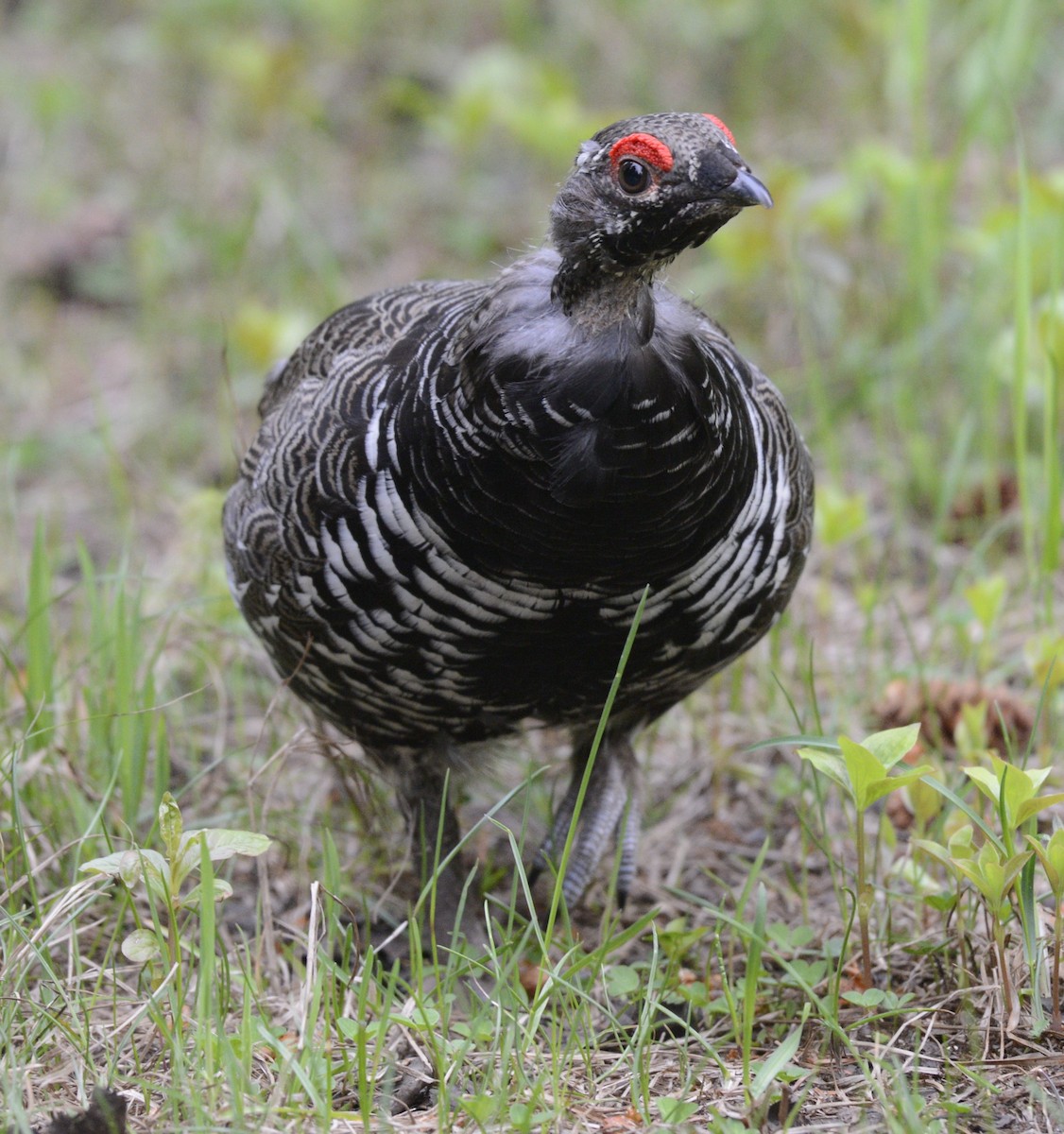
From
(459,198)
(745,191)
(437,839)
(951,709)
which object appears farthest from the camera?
(459,198)

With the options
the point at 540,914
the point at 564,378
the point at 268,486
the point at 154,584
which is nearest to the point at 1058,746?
the point at 540,914

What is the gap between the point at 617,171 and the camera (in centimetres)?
275

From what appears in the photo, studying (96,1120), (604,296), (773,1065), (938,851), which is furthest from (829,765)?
(96,1120)

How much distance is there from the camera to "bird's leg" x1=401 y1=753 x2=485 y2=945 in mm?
3691

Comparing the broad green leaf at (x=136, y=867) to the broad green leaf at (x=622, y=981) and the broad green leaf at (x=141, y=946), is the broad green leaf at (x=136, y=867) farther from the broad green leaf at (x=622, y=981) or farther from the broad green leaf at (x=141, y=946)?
the broad green leaf at (x=622, y=981)

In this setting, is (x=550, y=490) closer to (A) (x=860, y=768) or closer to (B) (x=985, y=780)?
(A) (x=860, y=768)

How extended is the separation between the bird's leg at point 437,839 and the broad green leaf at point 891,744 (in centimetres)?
125

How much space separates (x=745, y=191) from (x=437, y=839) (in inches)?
72.4

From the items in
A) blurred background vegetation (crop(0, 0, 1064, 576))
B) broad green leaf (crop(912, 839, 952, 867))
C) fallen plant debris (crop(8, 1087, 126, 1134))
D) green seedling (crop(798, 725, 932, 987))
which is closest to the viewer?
fallen plant debris (crop(8, 1087, 126, 1134))

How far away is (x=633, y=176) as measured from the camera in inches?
107

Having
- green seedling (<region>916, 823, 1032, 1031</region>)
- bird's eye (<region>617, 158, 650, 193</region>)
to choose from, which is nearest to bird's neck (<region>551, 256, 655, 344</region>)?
bird's eye (<region>617, 158, 650, 193</region>)

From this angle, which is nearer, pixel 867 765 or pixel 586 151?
pixel 867 765

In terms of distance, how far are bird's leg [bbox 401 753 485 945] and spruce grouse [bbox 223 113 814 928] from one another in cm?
23

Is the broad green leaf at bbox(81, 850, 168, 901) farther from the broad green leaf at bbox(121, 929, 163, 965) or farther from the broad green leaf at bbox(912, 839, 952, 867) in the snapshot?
the broad green leaf at bbox(912, 839, 952, 867)
